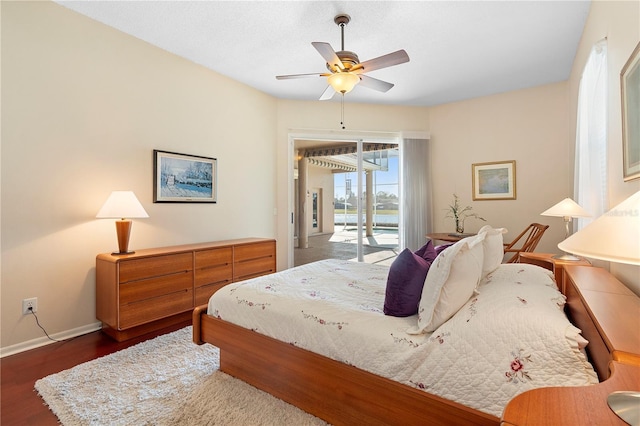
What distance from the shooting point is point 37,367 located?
→ 2.14 m

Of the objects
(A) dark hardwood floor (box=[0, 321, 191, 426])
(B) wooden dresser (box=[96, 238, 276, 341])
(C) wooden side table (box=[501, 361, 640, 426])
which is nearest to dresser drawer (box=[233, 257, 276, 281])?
(B) wooden dresser (box=[96, 238, 276, 341])

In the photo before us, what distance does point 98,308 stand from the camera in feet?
9.03

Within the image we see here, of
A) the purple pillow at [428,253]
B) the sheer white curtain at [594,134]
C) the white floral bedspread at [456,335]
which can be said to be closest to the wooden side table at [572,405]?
the white floral bedspread at [456,335]

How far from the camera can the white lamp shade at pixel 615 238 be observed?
63 centimetres

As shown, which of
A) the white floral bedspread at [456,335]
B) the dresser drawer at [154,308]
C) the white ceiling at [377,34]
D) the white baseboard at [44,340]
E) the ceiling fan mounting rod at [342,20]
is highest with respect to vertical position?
the white ceiling at [377,34]

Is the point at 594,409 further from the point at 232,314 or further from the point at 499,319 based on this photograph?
the point at 232,314

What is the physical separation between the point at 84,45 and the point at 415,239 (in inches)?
189

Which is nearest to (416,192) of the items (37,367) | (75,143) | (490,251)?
(490,251)

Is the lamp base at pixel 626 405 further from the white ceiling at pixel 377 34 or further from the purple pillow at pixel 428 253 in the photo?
the white ceiling at pixel 377 34

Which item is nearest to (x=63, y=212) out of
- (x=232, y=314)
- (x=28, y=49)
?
(x=28, y=49)

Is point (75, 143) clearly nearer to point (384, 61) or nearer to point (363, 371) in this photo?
point (384, 61)

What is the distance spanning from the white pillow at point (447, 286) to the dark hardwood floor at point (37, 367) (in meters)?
2.07

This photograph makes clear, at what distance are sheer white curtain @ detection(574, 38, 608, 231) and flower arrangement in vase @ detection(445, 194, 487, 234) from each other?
1868mm

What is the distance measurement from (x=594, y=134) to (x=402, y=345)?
2.34 m
